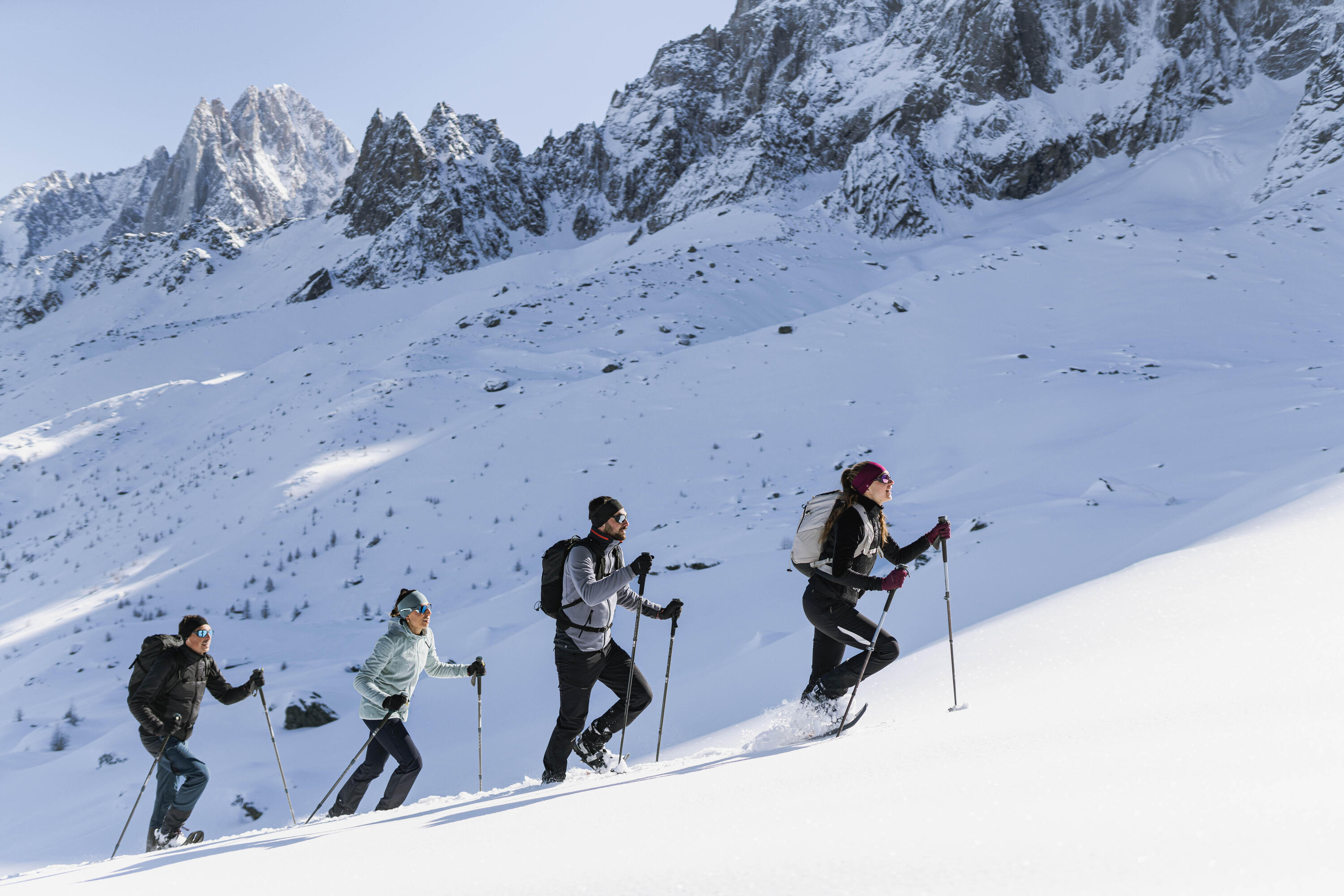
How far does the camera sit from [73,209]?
5477 inches

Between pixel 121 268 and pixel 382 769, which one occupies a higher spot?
pixel 121 268

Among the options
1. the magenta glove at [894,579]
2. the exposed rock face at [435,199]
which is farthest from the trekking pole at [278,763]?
the exposed rock face at [435,199]

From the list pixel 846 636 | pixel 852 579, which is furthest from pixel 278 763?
pixel 852 579

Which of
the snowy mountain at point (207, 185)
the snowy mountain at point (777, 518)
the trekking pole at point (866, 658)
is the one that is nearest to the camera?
the snowy mountain at point (777, 518)

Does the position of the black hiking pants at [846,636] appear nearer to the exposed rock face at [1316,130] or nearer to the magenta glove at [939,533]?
the magenta glove at [939,533]

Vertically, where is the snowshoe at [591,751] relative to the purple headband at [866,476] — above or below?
below

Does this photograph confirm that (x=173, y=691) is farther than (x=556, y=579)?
Yes

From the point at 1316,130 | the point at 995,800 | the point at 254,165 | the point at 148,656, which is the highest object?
the point at 254,165

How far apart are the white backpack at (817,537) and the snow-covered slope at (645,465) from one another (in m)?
1.30

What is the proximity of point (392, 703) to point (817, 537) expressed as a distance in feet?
9.85

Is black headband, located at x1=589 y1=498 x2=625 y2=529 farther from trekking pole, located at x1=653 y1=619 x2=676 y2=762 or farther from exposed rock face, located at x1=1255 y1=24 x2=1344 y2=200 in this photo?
exposed rock face, located at x1=1255 y1=24 x2=1344 y2=200

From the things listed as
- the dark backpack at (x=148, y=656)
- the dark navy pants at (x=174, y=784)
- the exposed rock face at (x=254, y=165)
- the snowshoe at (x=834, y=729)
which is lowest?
the snowshoe at (x=834, y=729)

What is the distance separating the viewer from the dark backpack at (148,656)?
5.05 metres

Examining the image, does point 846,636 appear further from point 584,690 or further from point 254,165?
point 254,165
